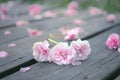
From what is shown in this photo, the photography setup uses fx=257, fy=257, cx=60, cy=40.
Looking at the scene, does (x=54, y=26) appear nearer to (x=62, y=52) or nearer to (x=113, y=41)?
(x=113, y=41)

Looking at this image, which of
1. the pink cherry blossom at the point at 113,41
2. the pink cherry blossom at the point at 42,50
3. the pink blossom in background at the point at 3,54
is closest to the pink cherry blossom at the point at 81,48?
the pink cherry blossom at the point at 42,50

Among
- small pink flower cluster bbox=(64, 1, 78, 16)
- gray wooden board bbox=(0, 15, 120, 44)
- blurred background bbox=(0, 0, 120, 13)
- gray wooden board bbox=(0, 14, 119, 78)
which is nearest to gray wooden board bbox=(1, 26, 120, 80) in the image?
gray wooden board bbox=(0, 14, 119, 78)

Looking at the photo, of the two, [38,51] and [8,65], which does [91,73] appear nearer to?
[38,51]

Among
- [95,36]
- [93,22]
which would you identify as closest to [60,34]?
[95,36]

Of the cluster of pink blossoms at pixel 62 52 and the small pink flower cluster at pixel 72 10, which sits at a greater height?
the cluster of pink blossoms at pixel 62 52

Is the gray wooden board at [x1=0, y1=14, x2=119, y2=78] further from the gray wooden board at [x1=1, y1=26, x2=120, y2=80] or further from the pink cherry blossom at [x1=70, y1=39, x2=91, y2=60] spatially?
the pink cherry blossom at [x1=70, y1=39, x2=91, y2=60]

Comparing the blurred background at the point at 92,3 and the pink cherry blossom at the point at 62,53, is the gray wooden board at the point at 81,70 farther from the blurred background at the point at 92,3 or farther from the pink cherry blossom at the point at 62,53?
the blurred background at the point at 92,3

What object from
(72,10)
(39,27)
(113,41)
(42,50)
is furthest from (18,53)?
(72,10)
